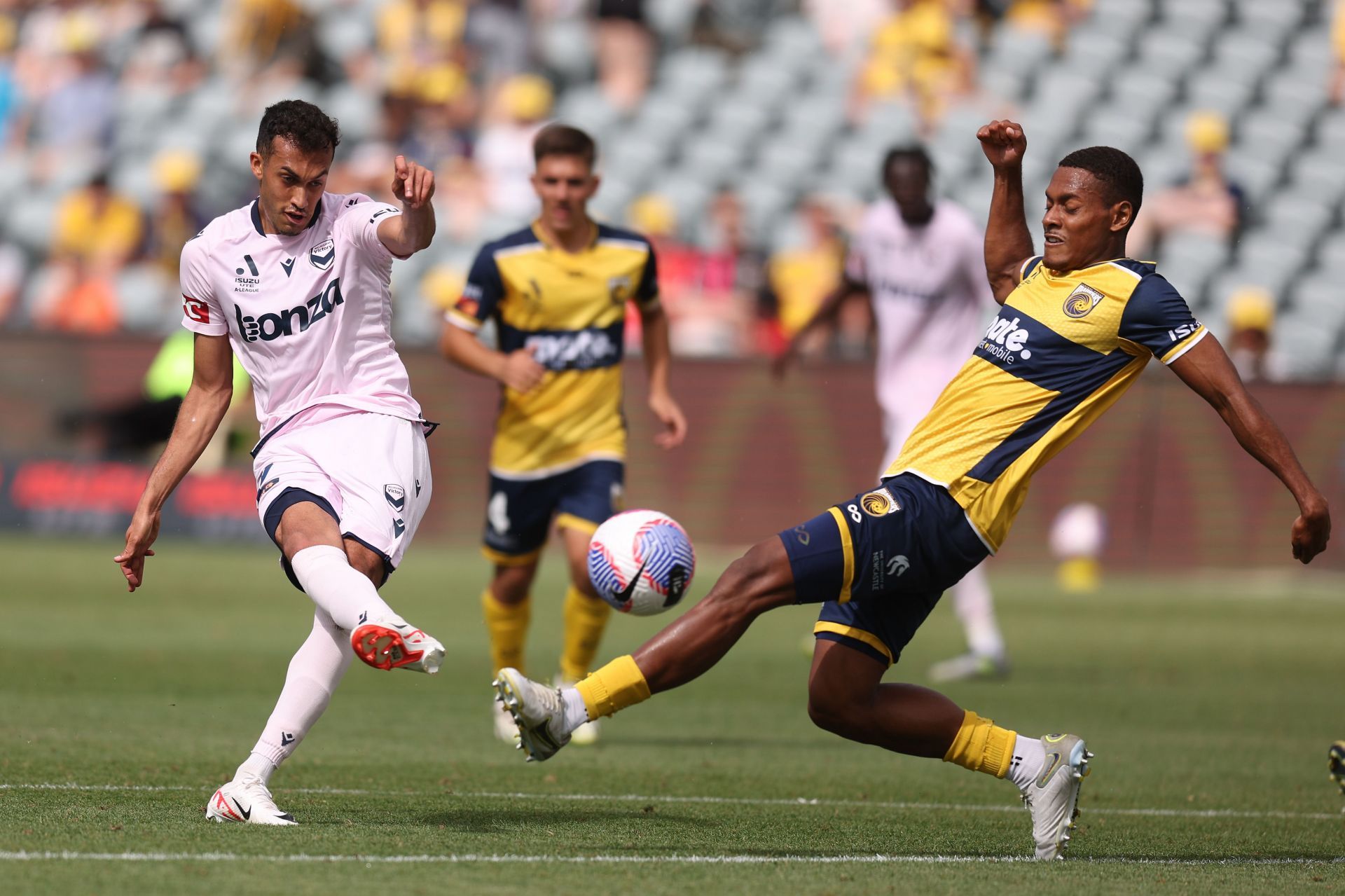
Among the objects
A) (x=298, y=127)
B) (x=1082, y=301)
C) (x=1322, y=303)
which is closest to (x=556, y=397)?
(x=298, y=127)

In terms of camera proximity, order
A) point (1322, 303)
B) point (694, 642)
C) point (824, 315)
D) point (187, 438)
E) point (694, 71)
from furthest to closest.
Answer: point (694, 71)
point (1322, 303)
point (824, 315)
point (187, 438)
point (694, 642)

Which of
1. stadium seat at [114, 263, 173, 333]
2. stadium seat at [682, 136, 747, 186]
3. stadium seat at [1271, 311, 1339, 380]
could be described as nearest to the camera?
stadium seat at [1271, 311, 1339, 380]

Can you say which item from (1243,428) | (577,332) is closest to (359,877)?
(1243,428)

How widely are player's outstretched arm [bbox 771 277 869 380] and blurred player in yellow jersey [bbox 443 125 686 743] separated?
106 inches

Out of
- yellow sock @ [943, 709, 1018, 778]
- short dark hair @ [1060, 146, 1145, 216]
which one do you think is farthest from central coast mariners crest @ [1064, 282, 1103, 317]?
yellow sock @ [943, 709, 1018, 778]

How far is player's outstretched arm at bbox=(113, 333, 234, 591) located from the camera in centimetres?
615

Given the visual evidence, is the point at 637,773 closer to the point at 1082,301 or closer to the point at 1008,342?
the point at 1008,342

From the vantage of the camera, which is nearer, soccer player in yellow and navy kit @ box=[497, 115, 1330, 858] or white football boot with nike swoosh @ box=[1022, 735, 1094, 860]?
soccer player in yellow and navy kit @ box=[497, 115, 1330, 858]

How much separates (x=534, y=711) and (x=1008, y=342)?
80.0 inches

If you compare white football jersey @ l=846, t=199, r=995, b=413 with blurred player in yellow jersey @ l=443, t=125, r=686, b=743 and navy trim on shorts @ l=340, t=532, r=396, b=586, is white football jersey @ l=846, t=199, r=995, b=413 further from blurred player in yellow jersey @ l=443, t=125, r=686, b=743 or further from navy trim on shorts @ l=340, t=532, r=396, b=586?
navy trim on shorts @ l=340, t=532, r=396, b=586

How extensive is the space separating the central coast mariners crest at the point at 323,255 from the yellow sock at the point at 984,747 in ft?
8.91

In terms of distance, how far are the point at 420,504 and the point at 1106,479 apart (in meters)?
13.7

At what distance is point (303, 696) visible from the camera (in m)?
6.05

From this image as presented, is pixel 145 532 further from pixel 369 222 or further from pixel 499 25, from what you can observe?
pixel 499 25
